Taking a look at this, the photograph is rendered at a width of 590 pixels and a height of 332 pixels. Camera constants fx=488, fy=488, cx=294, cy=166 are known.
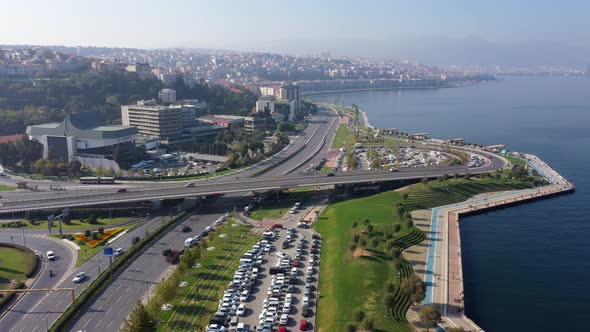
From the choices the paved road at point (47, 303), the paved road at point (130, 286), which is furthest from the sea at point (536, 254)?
the paved road at point (47, 303)

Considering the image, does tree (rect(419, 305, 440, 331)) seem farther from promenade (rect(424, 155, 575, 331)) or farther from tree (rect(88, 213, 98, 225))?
tree (rect(88, 213, 98, 225))

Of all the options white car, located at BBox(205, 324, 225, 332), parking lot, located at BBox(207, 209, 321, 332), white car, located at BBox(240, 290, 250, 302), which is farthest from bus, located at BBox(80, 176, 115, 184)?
white car, located at BBox(205, 324, 225, 332)

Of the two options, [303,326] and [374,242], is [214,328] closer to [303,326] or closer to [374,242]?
[303,326]

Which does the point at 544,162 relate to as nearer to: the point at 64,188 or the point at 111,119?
the point at 64,188

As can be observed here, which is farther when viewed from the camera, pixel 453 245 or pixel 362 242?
pixel 453 245

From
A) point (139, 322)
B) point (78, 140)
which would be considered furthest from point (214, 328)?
point (78, 140)

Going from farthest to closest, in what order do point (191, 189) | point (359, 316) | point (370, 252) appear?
1. point (191, 189)
2. point (370, 252)
3. point (359, 316)

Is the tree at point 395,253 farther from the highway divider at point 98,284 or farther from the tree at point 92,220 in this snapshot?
the tree at point 92,220
